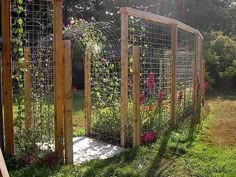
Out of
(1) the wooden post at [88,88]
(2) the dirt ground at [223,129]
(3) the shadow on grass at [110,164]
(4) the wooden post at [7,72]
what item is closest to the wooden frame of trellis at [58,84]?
(4) the wooden post at [7,72]

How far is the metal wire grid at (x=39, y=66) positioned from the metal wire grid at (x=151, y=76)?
4.50ft

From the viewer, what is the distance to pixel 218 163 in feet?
14.4

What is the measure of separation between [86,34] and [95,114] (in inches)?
54.6

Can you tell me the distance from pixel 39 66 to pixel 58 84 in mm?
648

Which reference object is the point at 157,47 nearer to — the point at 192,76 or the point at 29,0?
the point at 192,76

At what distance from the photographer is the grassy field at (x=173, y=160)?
394 centimetres

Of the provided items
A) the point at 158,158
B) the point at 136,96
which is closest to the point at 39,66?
the point at 136,96

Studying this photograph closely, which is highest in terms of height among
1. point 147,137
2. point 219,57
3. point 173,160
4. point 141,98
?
point 219,57

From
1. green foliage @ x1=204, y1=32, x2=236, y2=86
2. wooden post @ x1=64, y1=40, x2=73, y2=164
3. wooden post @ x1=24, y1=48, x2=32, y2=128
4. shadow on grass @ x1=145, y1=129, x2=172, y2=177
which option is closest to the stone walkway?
wooden post @ x1=64, y1=40, x2=73, y2=164

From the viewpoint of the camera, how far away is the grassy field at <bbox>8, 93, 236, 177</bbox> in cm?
394

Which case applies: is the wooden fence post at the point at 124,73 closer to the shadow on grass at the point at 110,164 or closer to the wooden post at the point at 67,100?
the shadow on grass at the point at 110,164

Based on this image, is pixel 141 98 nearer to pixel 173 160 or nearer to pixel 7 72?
pixel 173 160

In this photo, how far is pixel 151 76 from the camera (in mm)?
5738

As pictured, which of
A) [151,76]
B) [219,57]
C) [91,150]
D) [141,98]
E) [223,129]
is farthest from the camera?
[219,57]
